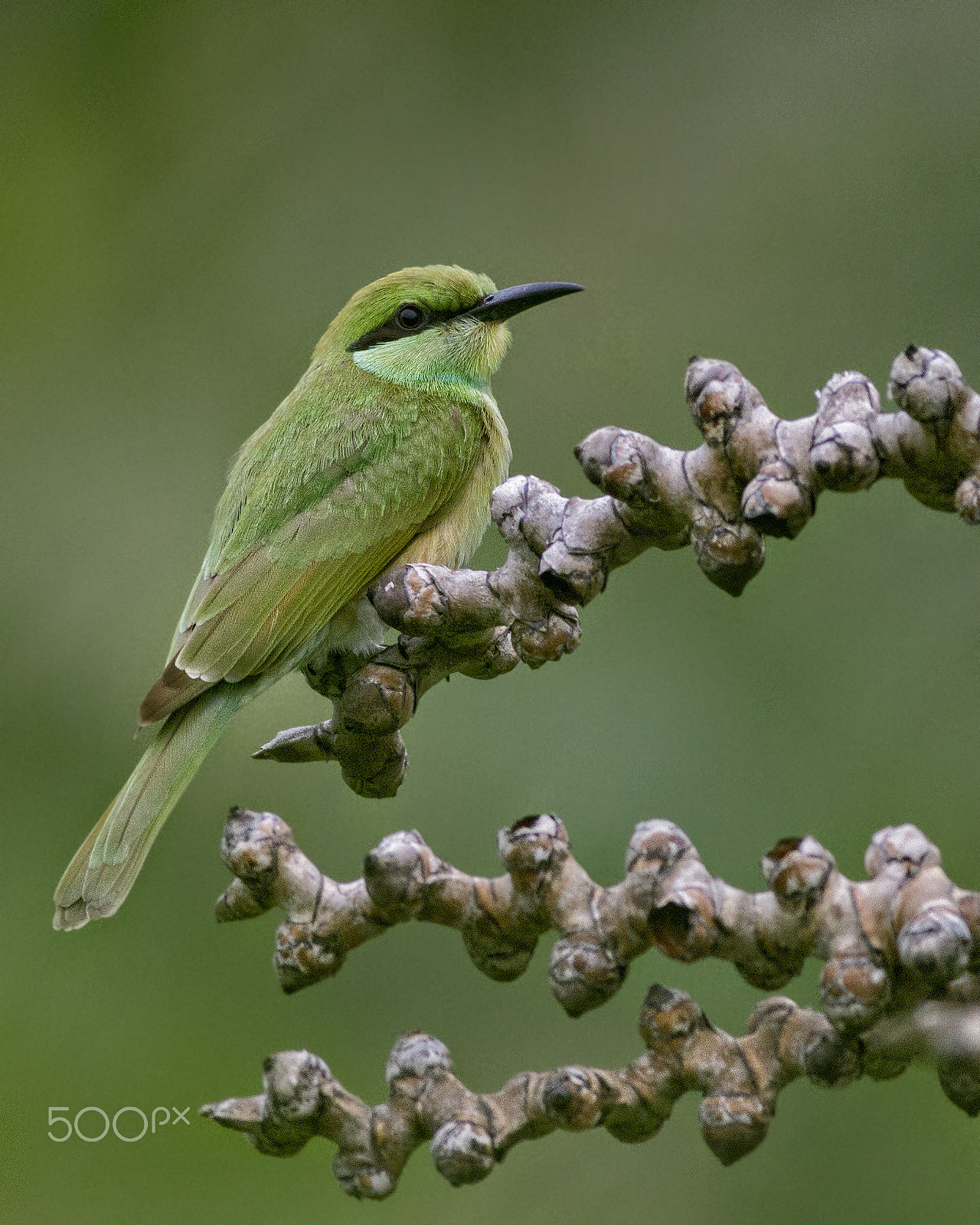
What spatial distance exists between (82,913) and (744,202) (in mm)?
2435

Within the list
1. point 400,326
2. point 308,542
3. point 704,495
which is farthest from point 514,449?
point 704,495

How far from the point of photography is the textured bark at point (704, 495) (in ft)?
3.82

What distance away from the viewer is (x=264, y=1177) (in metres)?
2.69

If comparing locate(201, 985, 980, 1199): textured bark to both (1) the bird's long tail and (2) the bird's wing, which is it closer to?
(1) the bird's long tail

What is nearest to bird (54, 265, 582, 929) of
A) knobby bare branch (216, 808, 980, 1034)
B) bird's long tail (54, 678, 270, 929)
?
bird's long tail (54, 678, 270, 929)

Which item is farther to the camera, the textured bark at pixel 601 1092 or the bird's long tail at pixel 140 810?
the bird's long tail at pixel 140 810

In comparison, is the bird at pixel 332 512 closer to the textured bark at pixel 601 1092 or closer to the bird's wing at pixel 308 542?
the bird's wing at pixel 308 542

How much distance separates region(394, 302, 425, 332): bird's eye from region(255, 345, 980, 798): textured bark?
143cm

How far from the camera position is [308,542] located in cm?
241

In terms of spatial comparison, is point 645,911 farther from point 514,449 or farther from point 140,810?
point 514,449

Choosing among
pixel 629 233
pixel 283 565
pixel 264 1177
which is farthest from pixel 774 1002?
pixel 629 233

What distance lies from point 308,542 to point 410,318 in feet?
2.24

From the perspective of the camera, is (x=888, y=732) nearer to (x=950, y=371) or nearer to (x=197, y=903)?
(x=197, y=903)

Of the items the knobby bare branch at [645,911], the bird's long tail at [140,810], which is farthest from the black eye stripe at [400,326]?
the knobby bare branch at [645,911]
